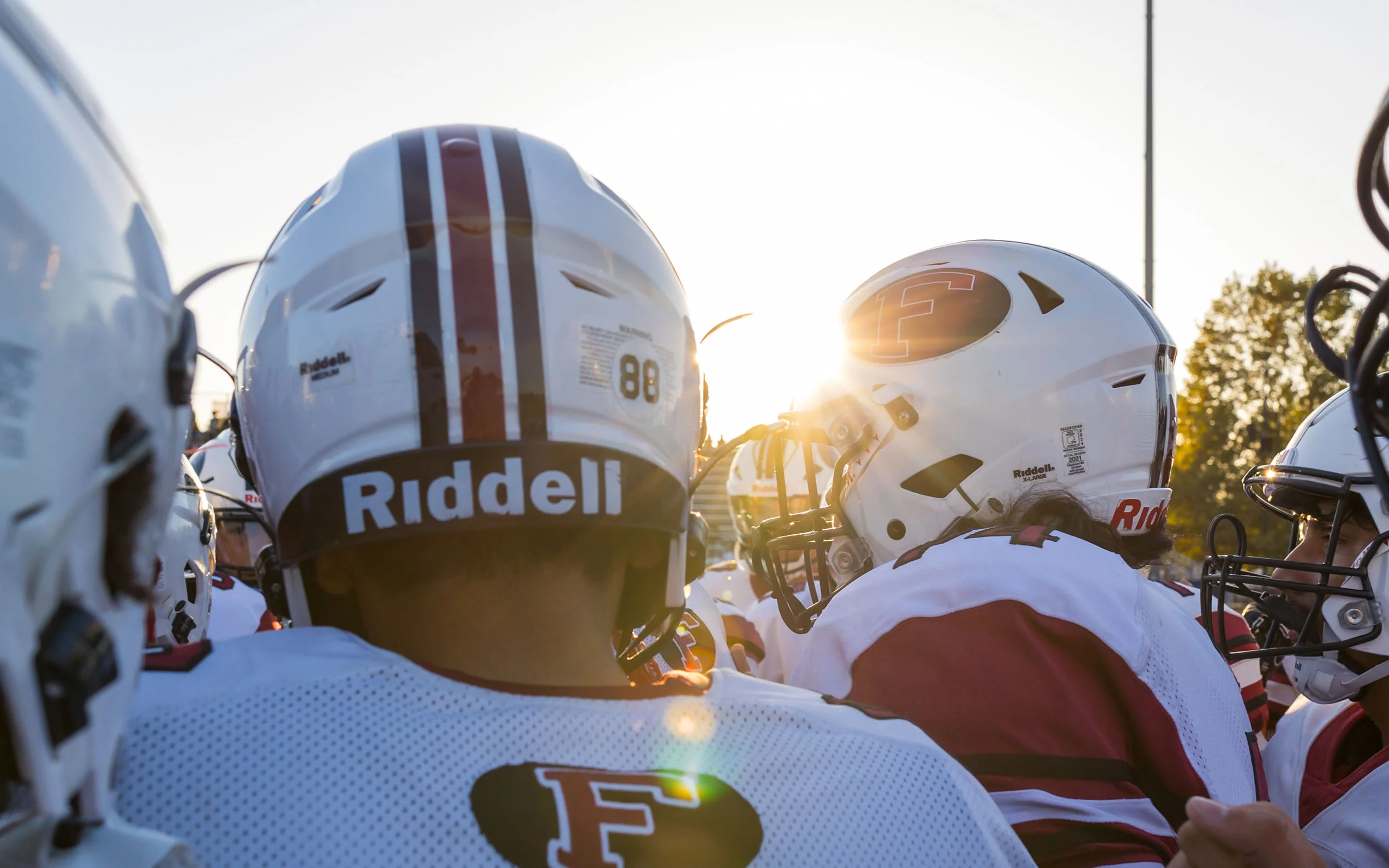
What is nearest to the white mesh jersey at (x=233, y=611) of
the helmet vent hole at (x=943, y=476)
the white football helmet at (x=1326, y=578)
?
the helmet vent hole at (x=943, y=476)

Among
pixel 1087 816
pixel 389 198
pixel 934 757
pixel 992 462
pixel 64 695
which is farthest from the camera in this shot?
pixel 992 462

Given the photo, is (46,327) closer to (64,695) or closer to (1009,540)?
(64,695)

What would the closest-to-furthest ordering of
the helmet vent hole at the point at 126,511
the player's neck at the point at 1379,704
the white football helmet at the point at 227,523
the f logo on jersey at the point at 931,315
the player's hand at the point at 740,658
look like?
the helmet vent hole at the point at 126,511 < the player's neck at the point at 1379,704 < the f logo on jersey at the point at 931,315 < the player's hand at the point at 740,658 < the white football helmet at the point at 227,523

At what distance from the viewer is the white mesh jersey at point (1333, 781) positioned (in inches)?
90.4

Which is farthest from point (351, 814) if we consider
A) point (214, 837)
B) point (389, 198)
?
point (389, 198)

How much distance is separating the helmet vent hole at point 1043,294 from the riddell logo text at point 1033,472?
0.52 m

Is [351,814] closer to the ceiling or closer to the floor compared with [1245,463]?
closer to the ceiling

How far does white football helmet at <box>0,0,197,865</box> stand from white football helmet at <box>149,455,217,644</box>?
273 centimetres

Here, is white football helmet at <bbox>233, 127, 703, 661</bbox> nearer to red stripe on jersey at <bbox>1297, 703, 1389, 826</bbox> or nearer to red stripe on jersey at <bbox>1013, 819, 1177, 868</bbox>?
red stripe on jersey at <bbox>1013, 819, 1177, 868</bbox>

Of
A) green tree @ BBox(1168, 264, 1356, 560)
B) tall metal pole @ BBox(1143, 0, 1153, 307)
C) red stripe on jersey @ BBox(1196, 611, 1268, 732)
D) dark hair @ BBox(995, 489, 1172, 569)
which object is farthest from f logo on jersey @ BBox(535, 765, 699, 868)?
green tree @ BBox(1168, 264, 1356, 560)

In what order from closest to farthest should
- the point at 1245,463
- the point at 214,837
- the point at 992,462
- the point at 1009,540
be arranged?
the point at 214,837
the point at 1009,540
the point at 992,462
the point at 1245,463

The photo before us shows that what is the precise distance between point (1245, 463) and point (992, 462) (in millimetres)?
23944

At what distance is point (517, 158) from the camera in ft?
5.90

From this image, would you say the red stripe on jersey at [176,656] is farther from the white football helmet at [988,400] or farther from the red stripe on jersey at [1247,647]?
the red stripe on jersey at [1247,647]
